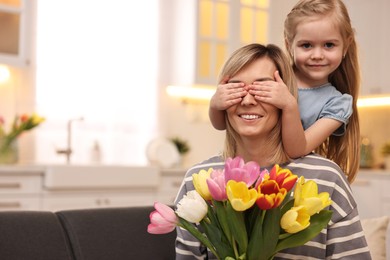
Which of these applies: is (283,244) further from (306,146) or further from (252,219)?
(306,146)

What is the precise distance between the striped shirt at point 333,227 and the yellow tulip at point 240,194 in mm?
365

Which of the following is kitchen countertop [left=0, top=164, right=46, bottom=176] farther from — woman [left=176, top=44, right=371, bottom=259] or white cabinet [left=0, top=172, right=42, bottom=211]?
woman [left=176, top=44, right=371, bottom=259]

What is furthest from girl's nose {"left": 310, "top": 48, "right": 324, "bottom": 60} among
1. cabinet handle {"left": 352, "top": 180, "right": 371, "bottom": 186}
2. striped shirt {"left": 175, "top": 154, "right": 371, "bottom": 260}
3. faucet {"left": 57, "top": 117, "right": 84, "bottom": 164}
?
cabinet handle {"left": 352, "top": 180, "right": 371, "bottom": 186}

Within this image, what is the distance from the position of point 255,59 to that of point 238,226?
1.36ft

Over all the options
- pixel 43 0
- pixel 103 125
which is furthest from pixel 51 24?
pixel 103 125

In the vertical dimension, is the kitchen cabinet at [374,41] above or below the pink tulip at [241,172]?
above

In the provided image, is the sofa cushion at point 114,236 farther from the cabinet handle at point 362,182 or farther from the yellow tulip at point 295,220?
the cabinet handle at point 362,182

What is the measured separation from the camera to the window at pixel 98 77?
4527 mm

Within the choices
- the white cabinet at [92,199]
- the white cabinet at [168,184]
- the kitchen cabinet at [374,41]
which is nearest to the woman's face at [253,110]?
the white cabinet at [92,199]

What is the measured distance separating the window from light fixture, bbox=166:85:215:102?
0.54ft

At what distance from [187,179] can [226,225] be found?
423 millimetres

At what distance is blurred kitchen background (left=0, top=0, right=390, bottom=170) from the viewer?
14.6ft

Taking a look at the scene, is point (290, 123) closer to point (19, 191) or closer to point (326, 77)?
point (326, 77)

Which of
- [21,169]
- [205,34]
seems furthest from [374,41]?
[21,169]
